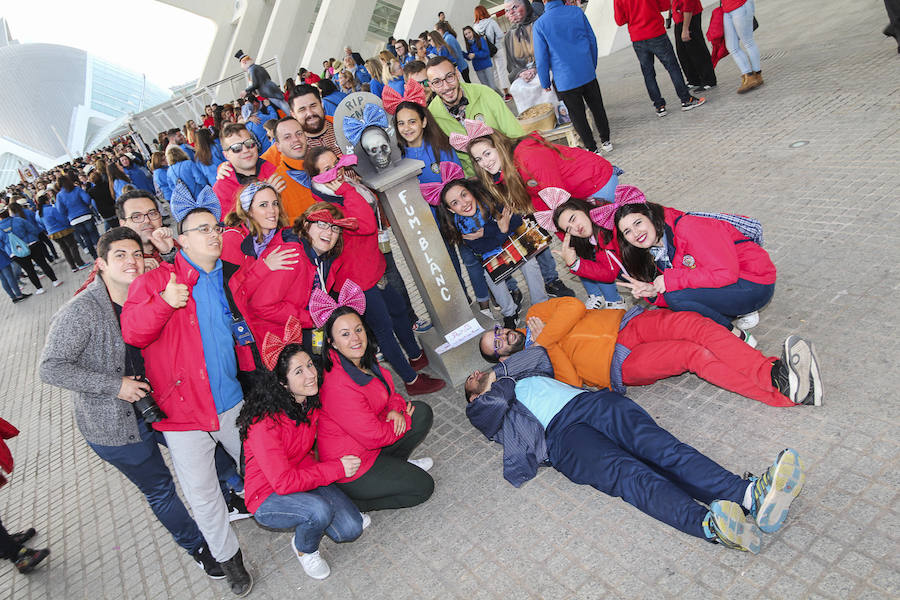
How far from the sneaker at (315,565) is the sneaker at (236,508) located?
0.89 metres

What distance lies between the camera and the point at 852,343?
3383mm

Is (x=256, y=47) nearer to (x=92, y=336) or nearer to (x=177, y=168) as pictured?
(x=177, y=168)

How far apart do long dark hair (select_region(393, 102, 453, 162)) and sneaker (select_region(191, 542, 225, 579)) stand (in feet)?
9.96

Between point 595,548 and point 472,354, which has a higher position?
point 472,354

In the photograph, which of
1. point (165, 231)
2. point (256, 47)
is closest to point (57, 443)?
point (165, 231)

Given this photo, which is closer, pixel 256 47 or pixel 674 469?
pixel 674 469

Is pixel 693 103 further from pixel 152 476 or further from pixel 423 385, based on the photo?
→ pixel 152 476

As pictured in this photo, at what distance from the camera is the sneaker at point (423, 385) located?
4.66 meters

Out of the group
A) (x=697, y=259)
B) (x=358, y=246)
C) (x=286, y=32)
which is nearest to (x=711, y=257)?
(x=697, y=259)

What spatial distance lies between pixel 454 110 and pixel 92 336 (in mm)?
3454

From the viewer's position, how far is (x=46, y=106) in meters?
72.7

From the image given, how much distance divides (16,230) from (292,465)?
12213 millimetres

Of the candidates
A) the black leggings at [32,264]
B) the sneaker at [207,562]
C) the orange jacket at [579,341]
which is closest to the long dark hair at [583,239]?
the orange jacket at [579,341]

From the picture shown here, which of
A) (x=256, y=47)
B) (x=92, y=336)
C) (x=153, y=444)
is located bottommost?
(x=153, y=444)
